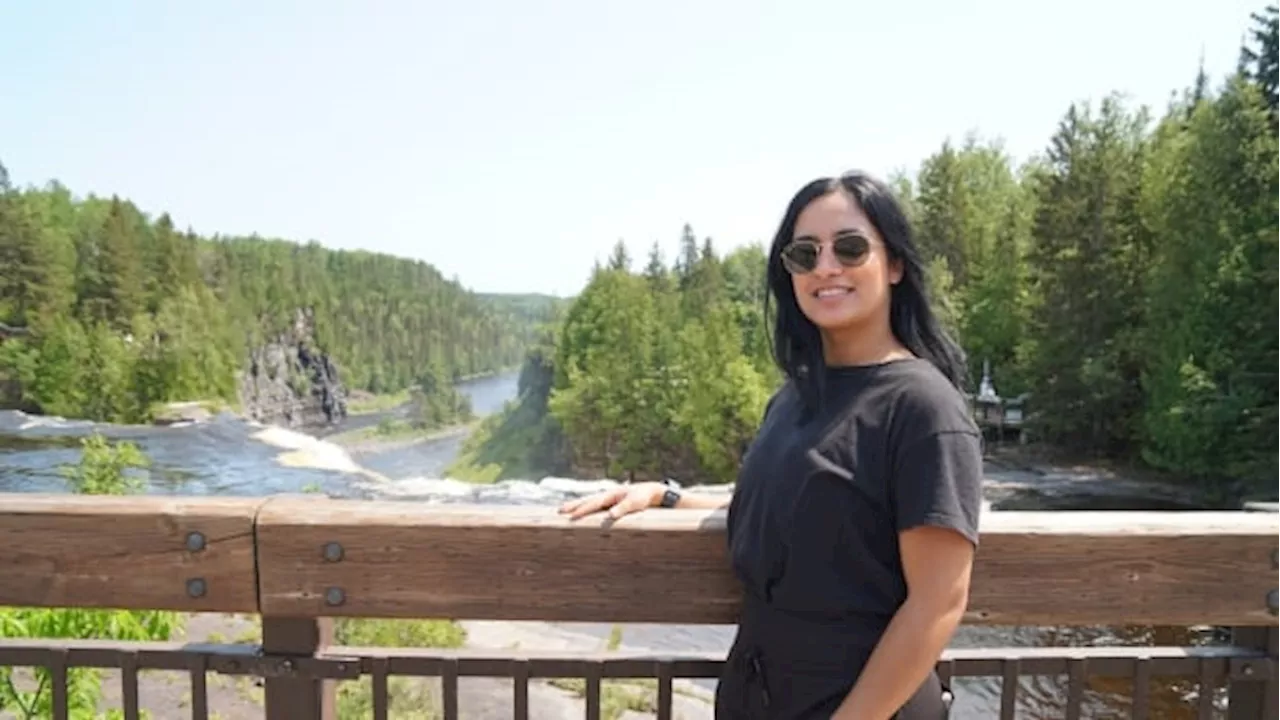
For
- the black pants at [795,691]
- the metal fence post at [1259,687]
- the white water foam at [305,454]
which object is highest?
the black pants at [795,691]

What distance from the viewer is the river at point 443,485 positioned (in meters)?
11.1

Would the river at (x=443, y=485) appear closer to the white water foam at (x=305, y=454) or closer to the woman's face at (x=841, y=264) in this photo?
the white water foam at (x=305, y=454)

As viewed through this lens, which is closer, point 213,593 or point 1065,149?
point 213,593

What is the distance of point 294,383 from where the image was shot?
82.2 m

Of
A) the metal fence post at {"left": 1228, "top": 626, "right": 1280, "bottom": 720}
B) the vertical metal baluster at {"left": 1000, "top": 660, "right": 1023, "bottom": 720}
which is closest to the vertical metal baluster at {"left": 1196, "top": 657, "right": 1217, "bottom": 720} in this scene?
the metal fence post at {"left": 1228, "top": 626, "right": 1280, "bottom": 720}

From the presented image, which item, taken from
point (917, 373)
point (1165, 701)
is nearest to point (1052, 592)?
point (917, 373)


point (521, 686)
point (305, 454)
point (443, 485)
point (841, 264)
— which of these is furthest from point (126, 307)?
point (841, 264)

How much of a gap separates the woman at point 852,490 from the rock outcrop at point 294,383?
68.8 metres

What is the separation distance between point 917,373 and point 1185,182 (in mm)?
30164

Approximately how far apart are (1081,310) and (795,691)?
32369 mm

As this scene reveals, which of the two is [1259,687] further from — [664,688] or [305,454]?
[305,454]

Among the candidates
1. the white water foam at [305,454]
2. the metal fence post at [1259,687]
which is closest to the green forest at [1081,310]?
the white water foam at [305,454]

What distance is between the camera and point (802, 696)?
1247mm

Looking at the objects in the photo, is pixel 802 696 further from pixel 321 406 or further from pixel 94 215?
pixel 321 406
